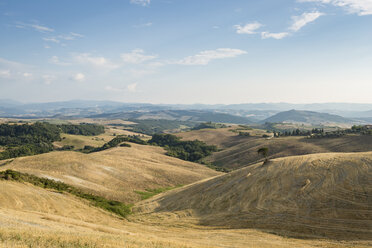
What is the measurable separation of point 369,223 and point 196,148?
529 feet

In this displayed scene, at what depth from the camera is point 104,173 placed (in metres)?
78.0

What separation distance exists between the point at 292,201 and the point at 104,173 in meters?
62.2

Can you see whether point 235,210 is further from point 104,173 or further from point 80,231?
point 104,173

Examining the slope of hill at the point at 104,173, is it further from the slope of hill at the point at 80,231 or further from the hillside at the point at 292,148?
the hillside at the point at 292,148

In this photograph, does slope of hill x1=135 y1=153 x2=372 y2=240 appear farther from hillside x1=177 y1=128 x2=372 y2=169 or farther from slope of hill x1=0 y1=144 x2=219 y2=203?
hillside x1=177 y1=128 x2=372 y2=169

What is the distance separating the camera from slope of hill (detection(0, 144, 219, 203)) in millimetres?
64375

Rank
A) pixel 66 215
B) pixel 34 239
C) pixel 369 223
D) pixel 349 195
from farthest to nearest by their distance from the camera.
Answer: pixel 66 215 < pixel 349 195 < pixel 369 223 < pixel 34 239

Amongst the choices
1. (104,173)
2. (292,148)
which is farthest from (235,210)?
(292,148)

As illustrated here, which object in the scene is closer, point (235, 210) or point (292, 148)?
point (235, 210)

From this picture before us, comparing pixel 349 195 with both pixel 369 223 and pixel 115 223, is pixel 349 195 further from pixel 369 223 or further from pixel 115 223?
pixel 115 223

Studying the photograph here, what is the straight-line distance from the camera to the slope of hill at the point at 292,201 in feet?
98.0

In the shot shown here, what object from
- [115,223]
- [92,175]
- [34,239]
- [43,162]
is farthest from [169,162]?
[34,239]

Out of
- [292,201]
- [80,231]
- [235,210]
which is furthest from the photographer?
[235,210]

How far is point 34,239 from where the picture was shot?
17.7m
